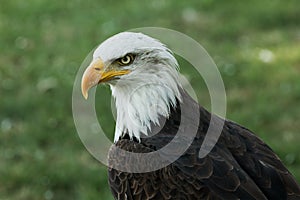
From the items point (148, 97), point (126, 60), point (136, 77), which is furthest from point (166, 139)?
point (126, 60)

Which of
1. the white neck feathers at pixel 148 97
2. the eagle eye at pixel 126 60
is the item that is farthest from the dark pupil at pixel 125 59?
the white neck feathers at pixel 148 97

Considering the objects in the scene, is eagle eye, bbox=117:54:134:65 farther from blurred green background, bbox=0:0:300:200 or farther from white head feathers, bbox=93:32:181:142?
blurred green background, bbox=0:0:300:200

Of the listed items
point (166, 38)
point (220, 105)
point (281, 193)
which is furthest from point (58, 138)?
point (281, 193)

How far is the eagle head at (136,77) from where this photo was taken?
18.2 feet

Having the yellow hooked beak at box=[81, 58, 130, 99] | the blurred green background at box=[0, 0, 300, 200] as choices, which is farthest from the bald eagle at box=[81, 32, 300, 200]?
the blurred green background at box=[0, 0, 300, 200]

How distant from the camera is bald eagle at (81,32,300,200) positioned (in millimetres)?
5336

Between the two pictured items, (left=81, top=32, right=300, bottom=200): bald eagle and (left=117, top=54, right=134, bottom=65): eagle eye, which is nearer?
(left=81, top=32, right=300, bottom=200): bald eagle

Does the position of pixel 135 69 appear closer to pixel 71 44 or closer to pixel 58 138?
pixel 58 138

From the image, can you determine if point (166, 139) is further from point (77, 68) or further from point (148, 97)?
point (77, 68)

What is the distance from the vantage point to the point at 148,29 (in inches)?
394

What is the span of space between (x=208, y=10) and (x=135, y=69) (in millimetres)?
5986

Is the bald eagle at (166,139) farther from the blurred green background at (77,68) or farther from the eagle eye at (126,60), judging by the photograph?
the blurred green background at (77,68)

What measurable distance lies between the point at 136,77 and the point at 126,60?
0.16 m

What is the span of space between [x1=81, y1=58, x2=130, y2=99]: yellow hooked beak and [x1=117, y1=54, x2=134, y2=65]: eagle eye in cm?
6
